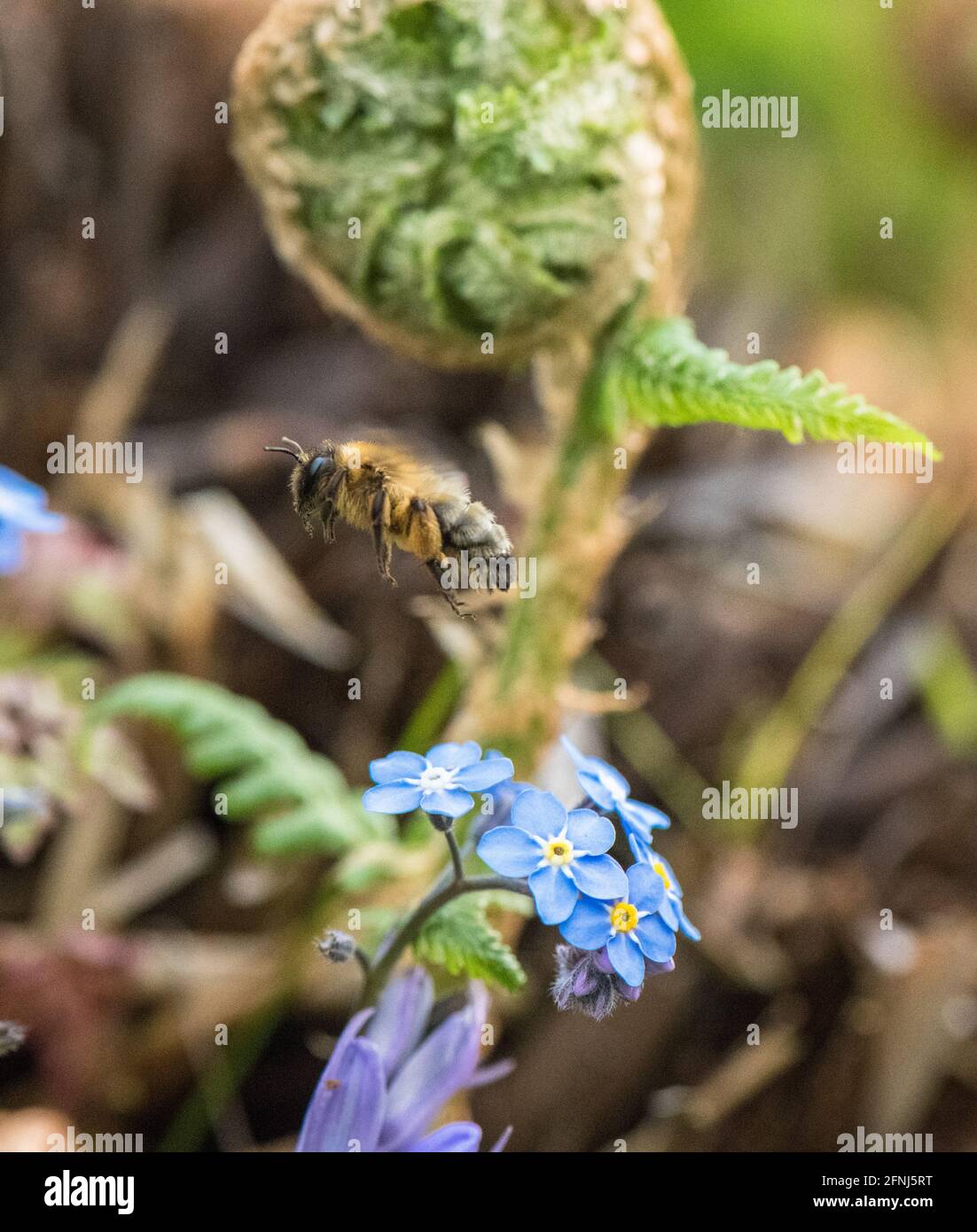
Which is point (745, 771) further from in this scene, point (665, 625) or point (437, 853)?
point (437, 853)

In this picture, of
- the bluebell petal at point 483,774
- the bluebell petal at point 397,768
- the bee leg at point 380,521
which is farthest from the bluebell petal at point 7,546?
the bluebell petal at point 483,774

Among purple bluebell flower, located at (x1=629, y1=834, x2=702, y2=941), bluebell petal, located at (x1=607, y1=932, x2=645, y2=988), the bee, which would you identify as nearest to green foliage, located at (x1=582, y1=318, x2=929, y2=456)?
the bee

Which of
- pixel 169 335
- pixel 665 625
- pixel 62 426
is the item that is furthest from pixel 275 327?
pixel 665 625

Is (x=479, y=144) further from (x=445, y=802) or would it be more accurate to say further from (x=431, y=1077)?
(x=431, y=1077)

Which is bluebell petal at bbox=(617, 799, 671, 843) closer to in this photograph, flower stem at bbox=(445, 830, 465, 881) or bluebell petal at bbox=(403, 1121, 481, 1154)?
flower stem at bbox=(445, 830, 465, 881)

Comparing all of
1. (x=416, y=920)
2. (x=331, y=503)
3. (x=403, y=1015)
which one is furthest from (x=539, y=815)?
(x=331, y=503)
